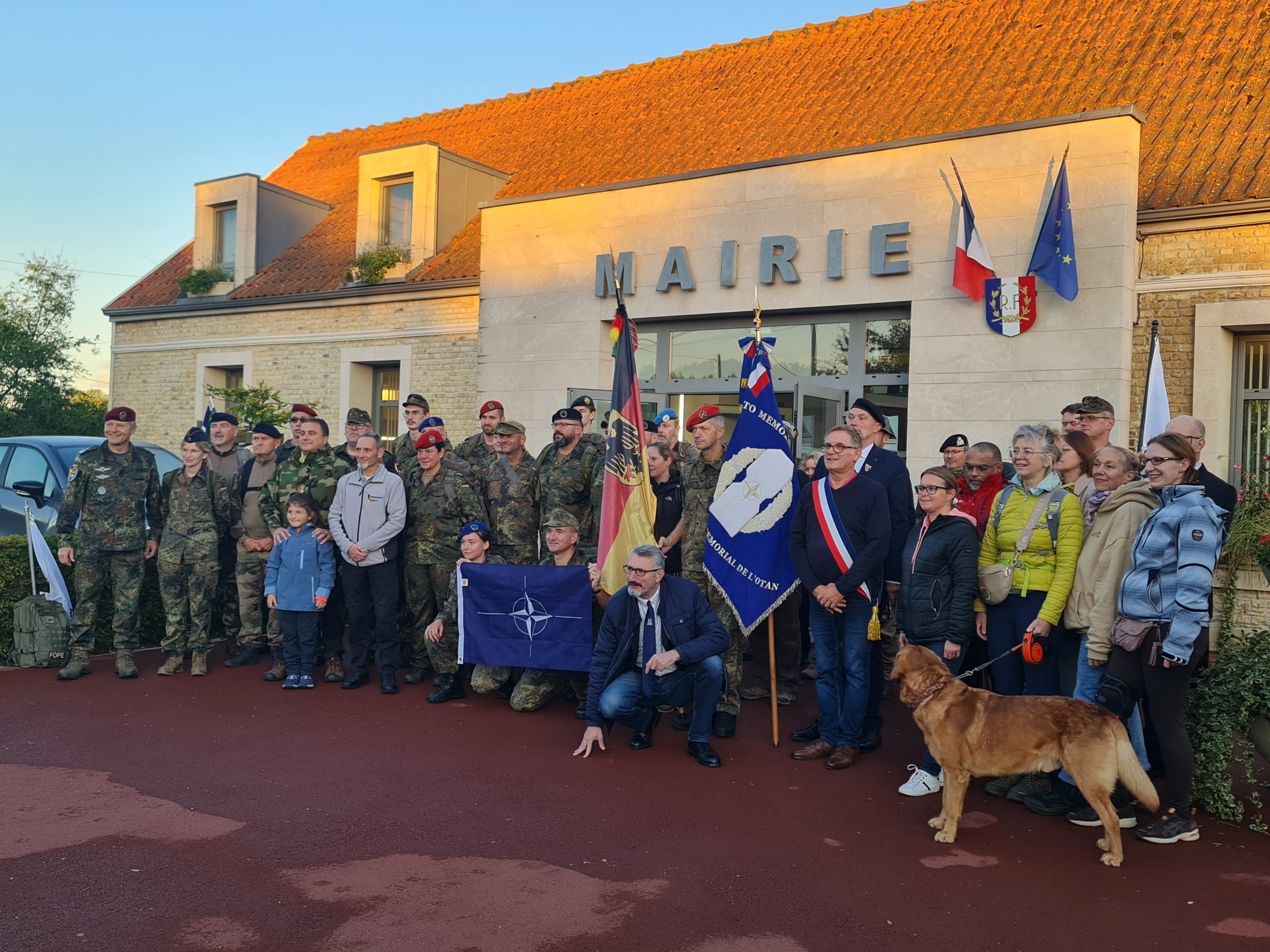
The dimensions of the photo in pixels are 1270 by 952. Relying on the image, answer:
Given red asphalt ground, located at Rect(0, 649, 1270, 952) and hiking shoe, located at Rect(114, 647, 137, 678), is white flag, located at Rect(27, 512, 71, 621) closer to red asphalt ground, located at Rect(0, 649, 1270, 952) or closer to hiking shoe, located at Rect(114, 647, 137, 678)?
hiking shoe, located at Rect(114, 647, 137, 678)

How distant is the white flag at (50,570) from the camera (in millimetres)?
8977

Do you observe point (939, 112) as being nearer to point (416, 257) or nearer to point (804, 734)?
point (416, 257)

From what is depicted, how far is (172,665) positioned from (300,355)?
11.1 m

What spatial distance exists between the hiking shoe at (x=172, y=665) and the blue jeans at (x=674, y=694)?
14.4 ft

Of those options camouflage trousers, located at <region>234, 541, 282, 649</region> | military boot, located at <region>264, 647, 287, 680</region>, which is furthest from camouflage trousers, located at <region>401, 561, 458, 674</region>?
camouflage trousers, located at <region>234, 541, 282, 649</region>

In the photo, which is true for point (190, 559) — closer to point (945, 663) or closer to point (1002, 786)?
point (945, 663)

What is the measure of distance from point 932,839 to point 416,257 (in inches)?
594

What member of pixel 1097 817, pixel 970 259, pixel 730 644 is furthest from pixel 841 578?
pixel 970 259

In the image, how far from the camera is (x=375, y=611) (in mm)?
8500

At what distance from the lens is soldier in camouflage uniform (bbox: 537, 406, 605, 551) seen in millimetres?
8414

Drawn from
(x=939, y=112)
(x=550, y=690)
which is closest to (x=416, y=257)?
(x=939, y=112)

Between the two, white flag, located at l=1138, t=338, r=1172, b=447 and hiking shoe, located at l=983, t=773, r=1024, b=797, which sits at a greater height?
white flag, located at l=1138, t=338, r=1172, b=447

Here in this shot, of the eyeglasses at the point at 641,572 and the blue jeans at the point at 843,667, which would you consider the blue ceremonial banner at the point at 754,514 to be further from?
the eyeglasses at the point at 641,572

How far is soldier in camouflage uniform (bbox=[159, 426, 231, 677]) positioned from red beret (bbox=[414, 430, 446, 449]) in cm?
202
